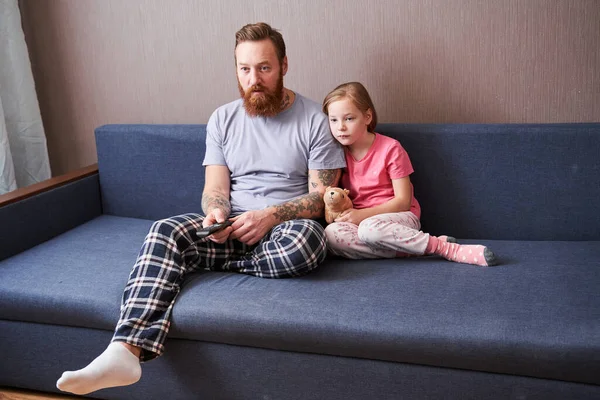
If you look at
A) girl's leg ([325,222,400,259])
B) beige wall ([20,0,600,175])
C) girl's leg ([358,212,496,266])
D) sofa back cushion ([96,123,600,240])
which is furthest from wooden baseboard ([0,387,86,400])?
sofa back cushion ([96,123,600,240])

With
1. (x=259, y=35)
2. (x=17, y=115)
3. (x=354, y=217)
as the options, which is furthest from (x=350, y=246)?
(x=17, y=115)

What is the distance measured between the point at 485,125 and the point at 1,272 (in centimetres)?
170

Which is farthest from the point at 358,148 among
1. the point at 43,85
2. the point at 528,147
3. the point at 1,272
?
the point at 43,85

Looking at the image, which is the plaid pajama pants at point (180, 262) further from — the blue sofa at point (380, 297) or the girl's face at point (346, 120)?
the girl's face at point (346, 120)

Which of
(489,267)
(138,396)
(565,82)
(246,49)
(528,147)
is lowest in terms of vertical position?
(138,396)

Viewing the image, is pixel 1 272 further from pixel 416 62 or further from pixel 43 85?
pixel 416 62

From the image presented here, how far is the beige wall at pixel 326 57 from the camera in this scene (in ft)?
7.02

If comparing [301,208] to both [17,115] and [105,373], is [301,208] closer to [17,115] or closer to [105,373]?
[105,373]

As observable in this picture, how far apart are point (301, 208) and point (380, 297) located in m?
0.48

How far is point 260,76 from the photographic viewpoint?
2064mm

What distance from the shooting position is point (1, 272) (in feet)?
6.57

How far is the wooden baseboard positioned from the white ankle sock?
16.8 inches

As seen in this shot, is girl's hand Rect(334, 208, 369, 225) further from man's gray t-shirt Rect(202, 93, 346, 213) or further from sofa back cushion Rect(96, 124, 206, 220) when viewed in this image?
sofa back cushion Rect(96, 124, 206, 220)

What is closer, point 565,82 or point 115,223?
point 565,82
